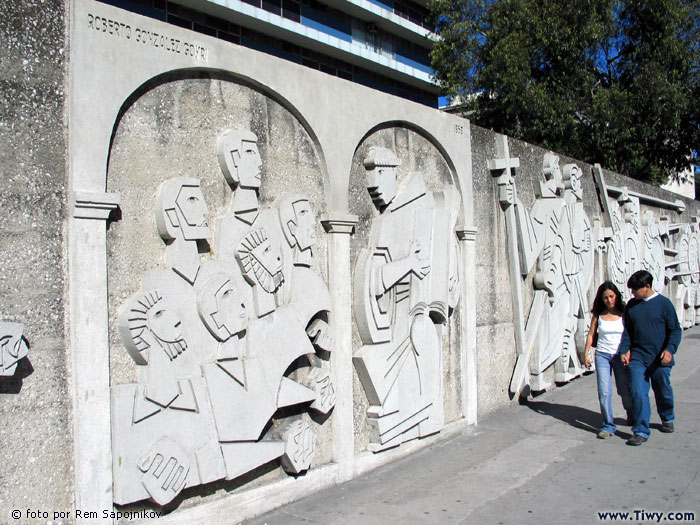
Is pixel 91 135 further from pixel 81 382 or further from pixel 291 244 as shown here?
pixel 291 244

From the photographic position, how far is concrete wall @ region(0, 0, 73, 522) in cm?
310

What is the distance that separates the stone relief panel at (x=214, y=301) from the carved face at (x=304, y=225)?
10mm

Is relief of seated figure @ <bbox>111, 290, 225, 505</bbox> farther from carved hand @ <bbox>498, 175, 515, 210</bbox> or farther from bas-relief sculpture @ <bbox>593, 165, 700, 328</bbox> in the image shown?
bas-relief sculpture @ <bbox>593, 165, 700, 328</bbox>

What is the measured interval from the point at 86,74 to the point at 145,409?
1740mm

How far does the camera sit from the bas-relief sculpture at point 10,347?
2.98m

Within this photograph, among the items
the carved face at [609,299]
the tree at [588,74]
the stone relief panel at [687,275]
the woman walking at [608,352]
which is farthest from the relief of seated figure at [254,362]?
the tree at [588,74]

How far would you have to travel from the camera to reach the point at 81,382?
3291 millimetres

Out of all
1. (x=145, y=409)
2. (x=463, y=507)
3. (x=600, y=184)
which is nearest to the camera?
(x=145, y=409)

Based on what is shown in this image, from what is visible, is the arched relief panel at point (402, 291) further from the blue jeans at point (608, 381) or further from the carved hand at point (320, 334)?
the blue jeans at point (608, 381)

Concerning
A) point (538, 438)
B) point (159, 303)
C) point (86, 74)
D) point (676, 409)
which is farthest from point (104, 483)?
point (676, 409)

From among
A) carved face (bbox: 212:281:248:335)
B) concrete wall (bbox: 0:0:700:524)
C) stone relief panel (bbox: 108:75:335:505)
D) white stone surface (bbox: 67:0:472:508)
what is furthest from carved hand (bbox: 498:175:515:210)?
carved face (bbox: 212:281:248:335)

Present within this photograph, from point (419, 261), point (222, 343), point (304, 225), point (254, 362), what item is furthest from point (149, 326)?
point (419, 261)

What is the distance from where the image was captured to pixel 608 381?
239 inches

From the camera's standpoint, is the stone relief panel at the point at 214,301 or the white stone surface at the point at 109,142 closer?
the white stone surface at the point at 109,142
